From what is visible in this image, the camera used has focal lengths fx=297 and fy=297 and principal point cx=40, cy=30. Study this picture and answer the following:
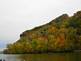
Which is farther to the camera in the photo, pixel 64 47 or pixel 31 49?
pixel 31 49

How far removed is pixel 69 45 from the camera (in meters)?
170

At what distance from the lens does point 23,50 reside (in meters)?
199

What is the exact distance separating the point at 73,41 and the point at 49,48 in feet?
57.6

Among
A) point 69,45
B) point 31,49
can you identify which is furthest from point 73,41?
point 31,49

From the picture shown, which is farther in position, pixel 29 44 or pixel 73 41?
pixel 29 44

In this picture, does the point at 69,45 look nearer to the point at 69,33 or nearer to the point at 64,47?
the point at 64,47

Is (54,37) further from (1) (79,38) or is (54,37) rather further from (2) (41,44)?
(1) (79,38)

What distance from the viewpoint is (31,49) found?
19062 cm

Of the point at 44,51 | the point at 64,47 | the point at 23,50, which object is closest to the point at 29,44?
the point at 23,50

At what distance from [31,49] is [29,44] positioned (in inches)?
278

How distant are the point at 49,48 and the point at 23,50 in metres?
24.2

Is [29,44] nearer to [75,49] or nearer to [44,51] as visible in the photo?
[44,51]

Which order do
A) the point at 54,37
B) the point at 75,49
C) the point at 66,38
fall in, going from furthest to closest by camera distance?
the point at 54,37 → the point at 66,38 → the point at 75,49

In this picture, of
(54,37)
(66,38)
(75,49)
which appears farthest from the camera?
(54,37)
